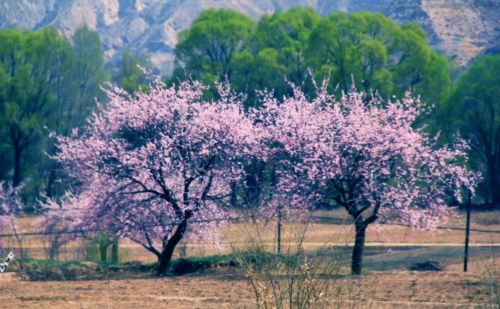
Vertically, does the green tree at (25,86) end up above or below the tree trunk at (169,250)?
above

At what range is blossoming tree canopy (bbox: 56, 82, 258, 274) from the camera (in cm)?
2500

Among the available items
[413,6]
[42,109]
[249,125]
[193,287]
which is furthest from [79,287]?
[413,6]

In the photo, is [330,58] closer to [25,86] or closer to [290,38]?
[290,38]

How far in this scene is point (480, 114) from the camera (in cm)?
4878

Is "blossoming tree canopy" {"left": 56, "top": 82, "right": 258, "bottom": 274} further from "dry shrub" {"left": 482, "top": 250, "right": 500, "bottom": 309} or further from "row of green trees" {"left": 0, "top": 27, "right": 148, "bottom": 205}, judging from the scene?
"row of green trees" {"left": 0, "top": 27, "right": 148, "bottom": 205}

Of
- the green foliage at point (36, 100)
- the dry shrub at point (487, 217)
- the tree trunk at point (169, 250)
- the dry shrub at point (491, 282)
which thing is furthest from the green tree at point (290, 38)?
the dry shrub at point (491, 282)

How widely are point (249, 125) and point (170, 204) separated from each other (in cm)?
316

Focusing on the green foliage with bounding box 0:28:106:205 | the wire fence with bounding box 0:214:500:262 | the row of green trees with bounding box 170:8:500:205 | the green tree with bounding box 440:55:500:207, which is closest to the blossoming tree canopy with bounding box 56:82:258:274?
the wire fence with bounding box 0:214:500:262

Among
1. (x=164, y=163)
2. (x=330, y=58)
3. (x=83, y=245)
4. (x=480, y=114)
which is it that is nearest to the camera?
(x=164, y=163)

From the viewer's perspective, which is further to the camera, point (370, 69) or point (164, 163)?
point (370, 69)

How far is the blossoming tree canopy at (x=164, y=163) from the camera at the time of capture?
984 inches

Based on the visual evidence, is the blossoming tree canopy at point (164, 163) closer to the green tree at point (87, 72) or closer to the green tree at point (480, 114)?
the green tree at point (480, 114)

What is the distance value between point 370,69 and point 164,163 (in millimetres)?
26533

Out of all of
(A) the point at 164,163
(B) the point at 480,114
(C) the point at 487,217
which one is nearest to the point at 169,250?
(A) the point at 164,163
